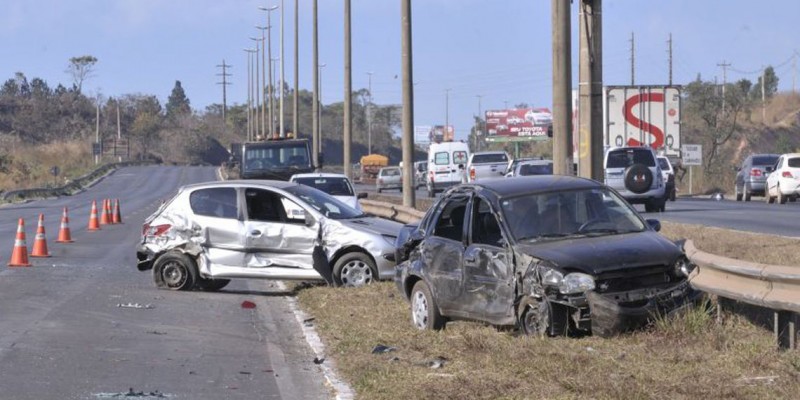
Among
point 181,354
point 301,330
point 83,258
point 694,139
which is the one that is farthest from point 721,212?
point 694,139

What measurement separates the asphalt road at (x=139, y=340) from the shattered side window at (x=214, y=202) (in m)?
1.11

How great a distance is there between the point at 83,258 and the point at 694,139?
61953 mm

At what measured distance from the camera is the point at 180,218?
16.0 meters

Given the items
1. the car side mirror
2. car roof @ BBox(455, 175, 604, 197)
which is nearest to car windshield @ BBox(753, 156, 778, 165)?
car roof @ BBox(455, 175, 604, 197)

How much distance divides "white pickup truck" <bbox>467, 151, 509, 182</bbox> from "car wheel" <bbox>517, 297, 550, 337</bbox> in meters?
33.5

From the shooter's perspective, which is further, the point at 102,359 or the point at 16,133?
the point at 16,133

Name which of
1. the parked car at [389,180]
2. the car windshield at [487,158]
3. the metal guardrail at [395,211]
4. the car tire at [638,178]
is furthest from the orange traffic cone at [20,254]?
the parked car at [389,180]

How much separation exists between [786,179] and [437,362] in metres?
29.7

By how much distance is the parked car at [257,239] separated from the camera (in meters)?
15.5

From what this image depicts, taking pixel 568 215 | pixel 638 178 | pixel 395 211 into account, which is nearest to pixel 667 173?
pixel 395 211

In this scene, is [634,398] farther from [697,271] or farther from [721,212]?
[721,212]

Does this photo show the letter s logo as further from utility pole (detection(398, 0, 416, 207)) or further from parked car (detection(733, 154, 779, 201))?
parked car (detection(733, 154, 779, 201))

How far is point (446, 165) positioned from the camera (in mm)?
50688

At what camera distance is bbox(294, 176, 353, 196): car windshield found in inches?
1040
